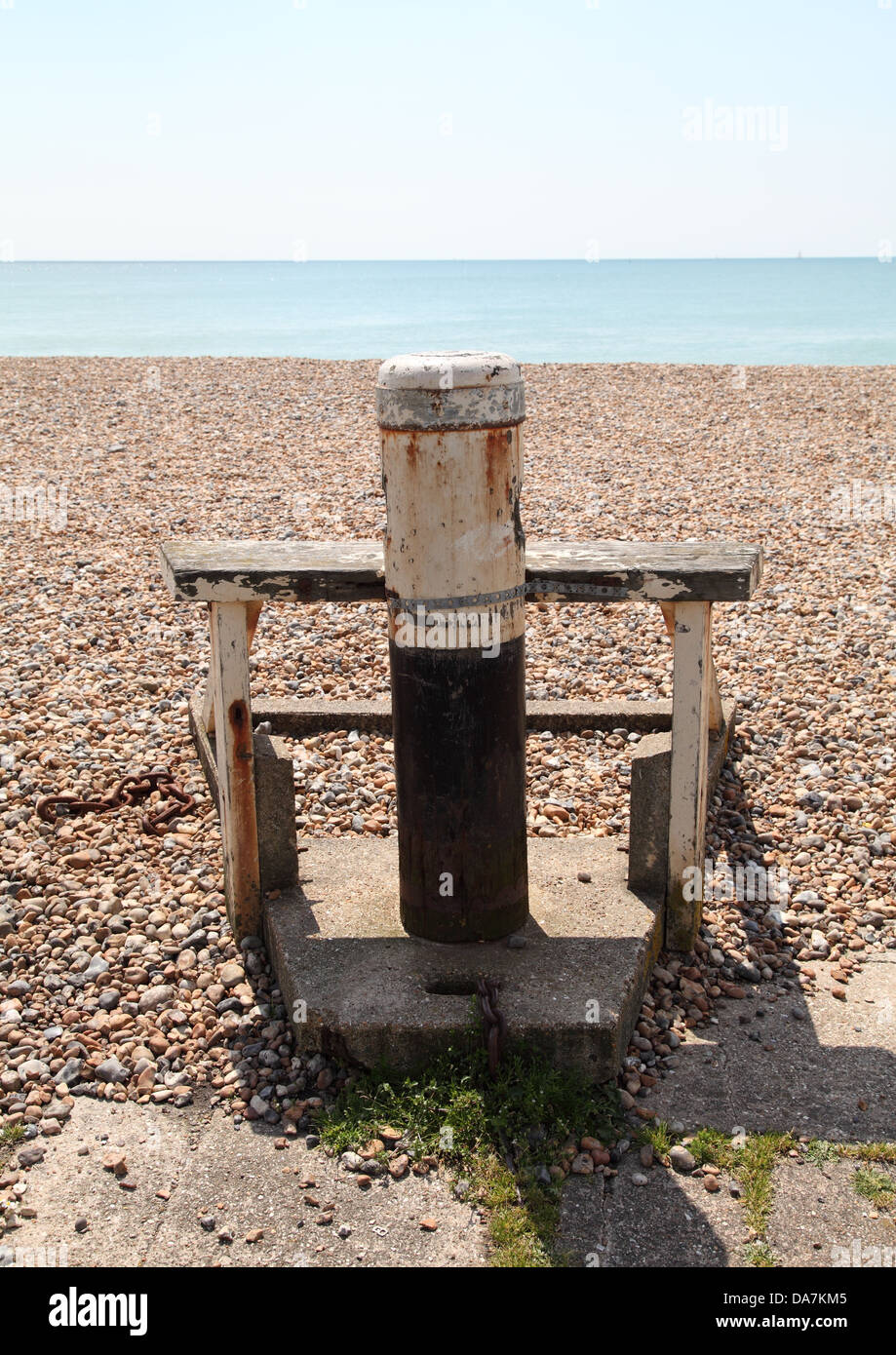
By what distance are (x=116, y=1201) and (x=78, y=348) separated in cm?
4134

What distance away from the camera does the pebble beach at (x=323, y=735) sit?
13.6 ft

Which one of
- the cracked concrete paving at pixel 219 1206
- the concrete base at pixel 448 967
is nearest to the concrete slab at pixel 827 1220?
the concrete base at pixel 448 967

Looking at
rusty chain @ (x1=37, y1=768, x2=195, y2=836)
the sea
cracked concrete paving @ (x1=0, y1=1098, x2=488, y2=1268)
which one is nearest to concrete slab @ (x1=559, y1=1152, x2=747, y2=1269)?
cracked concrete paving @ (x1=0, y1=1098, x2=488, y2=1268)

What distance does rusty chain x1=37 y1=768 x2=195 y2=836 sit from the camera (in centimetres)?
544

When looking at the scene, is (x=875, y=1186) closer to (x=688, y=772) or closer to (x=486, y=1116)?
(x=486, y=1116)

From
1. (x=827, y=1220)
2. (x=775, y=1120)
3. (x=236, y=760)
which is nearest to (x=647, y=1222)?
(x=827, y=1220)

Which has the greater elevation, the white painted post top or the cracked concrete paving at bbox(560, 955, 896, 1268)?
the white painted post top

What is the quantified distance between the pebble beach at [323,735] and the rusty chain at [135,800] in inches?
2.5

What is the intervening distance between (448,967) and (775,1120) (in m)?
1.12

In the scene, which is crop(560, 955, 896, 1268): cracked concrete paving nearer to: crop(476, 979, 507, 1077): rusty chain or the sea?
crop(476, 979, 507, 1077): rusty chain

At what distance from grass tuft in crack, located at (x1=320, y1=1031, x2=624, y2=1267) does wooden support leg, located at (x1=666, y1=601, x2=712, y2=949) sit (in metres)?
0.92

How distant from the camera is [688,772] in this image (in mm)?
4340

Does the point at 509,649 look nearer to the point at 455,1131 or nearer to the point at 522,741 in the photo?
the point at 522,741

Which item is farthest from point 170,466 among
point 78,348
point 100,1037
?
point 78,348
